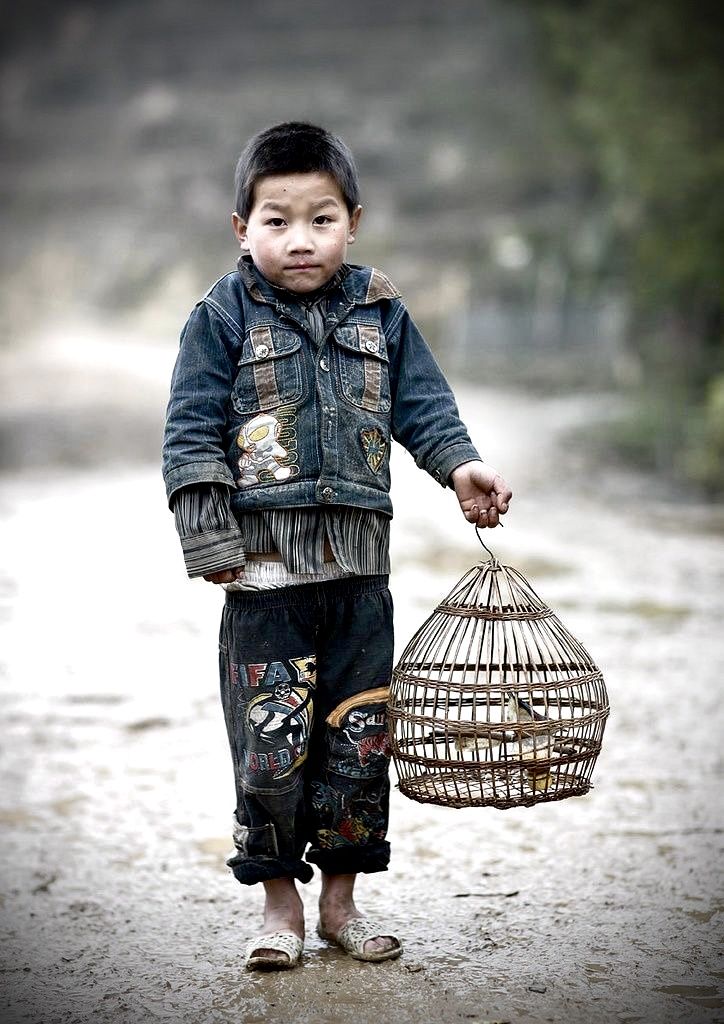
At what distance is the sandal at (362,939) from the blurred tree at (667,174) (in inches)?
301

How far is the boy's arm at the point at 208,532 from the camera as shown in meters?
2.06

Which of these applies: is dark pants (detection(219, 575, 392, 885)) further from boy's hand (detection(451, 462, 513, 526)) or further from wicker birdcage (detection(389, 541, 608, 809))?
boy's hand (detection(451, 462, 513, 526))

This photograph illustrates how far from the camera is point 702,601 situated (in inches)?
232

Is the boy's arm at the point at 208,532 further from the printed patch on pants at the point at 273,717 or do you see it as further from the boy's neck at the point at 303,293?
the boy's neck at the point at 303,293

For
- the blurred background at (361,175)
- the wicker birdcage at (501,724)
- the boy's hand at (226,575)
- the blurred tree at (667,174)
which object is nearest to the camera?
the wicker birdcage at (501,724)

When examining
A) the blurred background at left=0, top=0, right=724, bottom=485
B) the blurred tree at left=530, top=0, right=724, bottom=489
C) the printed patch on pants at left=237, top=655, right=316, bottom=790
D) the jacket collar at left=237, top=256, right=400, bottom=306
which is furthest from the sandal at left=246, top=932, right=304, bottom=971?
the blurred background at left=0, top=0, right=724, bottom=485

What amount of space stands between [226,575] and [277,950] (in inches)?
25.9

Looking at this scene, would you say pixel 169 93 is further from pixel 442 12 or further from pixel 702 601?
pixel 702 601

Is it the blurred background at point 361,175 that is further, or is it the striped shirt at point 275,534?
the blurred background at point 361,175

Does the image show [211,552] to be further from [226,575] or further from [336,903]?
[336,903]

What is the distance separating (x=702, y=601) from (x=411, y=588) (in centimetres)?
138

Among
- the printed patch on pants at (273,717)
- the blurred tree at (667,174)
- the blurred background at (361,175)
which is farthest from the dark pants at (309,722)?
the blurred background at (361,175)

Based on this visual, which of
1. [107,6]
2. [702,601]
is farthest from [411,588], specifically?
[107,6]

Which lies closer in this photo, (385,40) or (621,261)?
(621,261)
